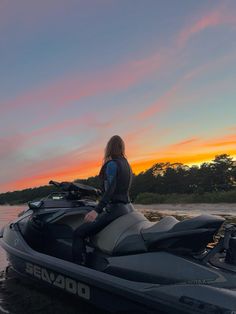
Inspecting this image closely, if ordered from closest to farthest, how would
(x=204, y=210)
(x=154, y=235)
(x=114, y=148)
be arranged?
1. (x=154, y=235)
2. (x=114, y=148)
3. (x=204, y=210)

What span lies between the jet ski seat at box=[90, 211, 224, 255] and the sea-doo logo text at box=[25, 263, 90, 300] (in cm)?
43

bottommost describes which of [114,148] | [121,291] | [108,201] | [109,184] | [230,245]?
[121,291]

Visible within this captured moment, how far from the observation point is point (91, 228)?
177 inches

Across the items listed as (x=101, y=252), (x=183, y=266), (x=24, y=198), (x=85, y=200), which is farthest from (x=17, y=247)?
(x=24, y=198)

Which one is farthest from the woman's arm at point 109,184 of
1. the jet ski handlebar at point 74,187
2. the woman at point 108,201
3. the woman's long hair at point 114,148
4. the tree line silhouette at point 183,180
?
the tree line silhouette at point 183,180

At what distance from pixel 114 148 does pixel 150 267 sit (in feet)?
4.60

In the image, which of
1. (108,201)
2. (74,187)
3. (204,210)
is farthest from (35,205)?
(204,210)

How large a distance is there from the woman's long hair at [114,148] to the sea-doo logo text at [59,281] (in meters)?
1.30

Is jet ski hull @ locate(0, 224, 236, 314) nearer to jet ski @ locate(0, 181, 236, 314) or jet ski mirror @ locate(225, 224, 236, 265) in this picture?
jet ski @ locate(0, 181, 236, 314)

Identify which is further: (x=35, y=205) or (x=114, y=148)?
(x=35, y=205)

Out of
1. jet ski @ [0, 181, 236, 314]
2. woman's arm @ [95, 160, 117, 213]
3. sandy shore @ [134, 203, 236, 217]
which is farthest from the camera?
sandy shore @ [134, 203, 236, 217]

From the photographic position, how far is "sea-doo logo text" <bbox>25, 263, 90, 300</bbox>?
412 cm

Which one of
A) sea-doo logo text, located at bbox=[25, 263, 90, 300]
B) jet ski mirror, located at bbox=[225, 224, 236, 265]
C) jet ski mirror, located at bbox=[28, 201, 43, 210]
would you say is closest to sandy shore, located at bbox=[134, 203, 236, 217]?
jet ski mirror, located at bbox=[28, 201, 43, 210]

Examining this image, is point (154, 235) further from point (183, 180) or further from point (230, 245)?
point (183, 180)
